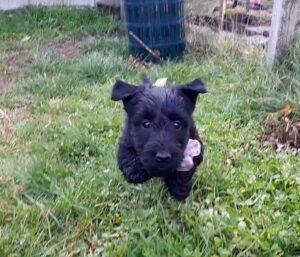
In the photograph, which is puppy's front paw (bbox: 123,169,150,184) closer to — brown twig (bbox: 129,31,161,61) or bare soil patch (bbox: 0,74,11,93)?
bare soil patch (bbox: 0,74,11,93)

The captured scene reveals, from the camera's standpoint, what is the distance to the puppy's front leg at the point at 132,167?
4043 millimetres

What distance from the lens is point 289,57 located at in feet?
21.5

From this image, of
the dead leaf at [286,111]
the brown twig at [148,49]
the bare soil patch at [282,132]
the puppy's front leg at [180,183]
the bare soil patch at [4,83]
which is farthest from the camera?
the brown twig at [148,49]

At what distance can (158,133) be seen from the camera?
12.1 feet

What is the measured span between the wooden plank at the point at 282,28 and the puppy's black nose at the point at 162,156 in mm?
3260

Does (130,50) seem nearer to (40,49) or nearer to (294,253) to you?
(40,49)

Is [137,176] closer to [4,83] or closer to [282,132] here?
[282,132]

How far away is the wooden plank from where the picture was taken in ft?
21.4

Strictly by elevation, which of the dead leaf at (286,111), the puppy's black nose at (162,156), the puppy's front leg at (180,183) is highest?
the puppy's black nose at (162,156)

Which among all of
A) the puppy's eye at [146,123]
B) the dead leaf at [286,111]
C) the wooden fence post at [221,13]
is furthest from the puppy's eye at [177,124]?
the wooden fence post at [221,13]

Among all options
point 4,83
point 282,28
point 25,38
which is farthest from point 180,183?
point 25,38

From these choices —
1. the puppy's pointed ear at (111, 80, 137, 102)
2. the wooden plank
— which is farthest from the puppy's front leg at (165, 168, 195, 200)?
the wooden plank

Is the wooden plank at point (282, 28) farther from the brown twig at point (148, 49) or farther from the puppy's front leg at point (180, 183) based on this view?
the puppy's front leg at point (180, 183)

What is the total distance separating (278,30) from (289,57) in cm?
29
